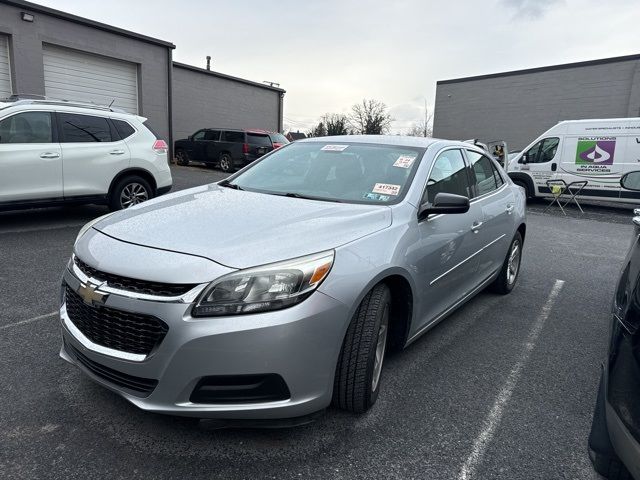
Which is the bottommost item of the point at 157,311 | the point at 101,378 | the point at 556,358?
the point at 556,358

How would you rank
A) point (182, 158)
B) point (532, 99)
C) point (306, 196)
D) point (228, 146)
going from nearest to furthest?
point (306, 196) → point (228, 146) → point (182, 158) → point (532, 99)

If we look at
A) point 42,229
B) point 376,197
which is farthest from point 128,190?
point 376,197

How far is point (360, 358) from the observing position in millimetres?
2457

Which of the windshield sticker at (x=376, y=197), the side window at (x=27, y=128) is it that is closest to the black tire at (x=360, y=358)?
the windshield sticker at (x=376, y=197)

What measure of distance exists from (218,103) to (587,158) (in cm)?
1735

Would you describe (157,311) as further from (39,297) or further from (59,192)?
(59,192)

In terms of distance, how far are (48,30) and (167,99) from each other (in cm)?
468

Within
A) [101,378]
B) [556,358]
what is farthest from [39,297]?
[556,358]

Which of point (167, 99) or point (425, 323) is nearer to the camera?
point (425, 323)

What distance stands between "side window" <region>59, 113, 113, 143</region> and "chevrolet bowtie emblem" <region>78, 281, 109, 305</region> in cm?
554

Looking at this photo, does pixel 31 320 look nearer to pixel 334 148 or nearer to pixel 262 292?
pixel 262 292

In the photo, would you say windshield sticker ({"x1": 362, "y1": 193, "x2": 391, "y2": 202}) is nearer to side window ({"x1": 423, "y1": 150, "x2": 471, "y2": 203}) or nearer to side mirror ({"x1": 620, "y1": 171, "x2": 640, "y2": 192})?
side window ({"x1": 423, "y1": 150, "x2": 471, "y2": 203})

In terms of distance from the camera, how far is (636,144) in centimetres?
1245

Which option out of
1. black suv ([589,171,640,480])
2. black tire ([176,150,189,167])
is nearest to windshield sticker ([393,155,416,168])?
black suv ([589,171,640,480])
